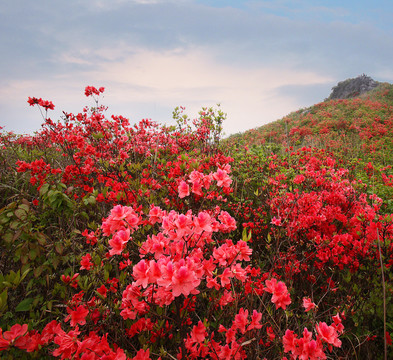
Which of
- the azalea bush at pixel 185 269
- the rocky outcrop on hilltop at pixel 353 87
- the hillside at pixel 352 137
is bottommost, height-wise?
the azalea bush at pixel 185 269

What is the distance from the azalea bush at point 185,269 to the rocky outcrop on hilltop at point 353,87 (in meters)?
32.0

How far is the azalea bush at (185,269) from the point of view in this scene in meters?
1.39

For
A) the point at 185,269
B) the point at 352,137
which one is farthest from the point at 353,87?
the point at 185,269

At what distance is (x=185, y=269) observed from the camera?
3.67ft

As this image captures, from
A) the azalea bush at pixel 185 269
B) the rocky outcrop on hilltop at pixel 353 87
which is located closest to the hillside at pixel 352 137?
the azalea bush at pixel 185 269

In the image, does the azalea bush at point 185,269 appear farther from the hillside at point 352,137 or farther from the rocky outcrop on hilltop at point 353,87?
the rocky outcrop on hilltop at point 353,87

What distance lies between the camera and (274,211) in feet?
10.4

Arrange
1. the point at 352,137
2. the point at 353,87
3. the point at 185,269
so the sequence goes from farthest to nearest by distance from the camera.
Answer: the point at 353,87
the point at 352,137
the point at 185,269

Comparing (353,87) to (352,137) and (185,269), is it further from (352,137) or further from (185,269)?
(185,269)

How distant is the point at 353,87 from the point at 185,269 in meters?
38.0

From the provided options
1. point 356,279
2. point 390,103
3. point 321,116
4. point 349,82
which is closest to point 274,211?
point 356,279

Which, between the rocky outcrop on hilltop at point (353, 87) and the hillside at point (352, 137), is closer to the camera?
the hillside at point (352, 137)

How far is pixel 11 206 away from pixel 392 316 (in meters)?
3.31

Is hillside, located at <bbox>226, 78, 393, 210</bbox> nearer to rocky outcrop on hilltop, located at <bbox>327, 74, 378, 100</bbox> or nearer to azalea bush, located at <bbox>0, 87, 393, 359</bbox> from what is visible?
azalea bush, located at <bbox>0, 87, 393, 359</bbox>
